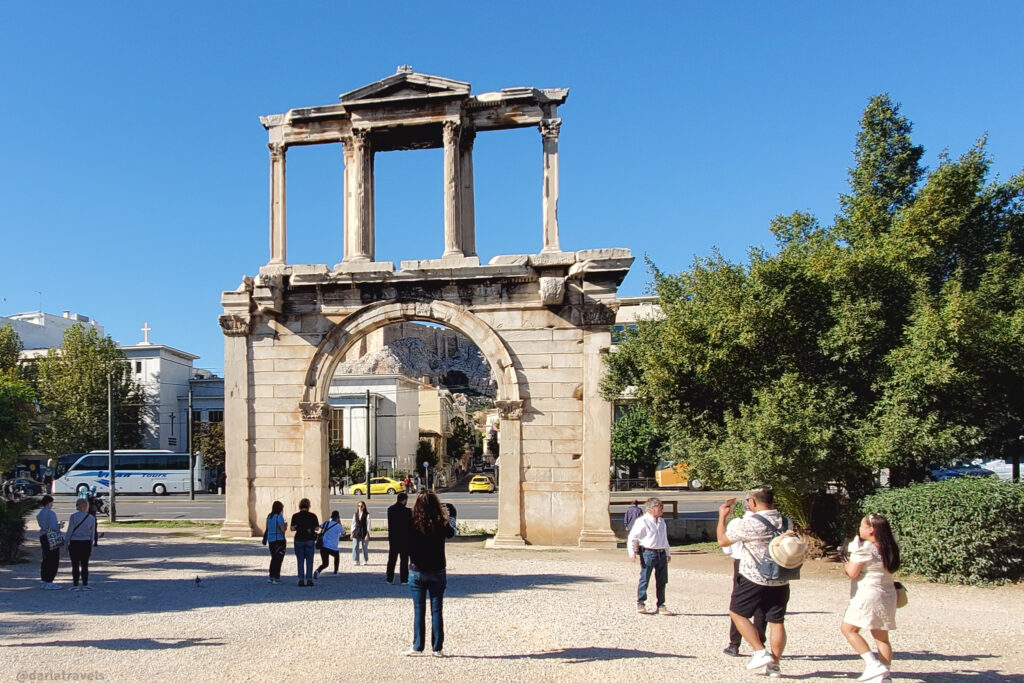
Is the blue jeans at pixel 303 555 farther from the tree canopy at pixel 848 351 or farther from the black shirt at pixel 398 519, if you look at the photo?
the tree canopy at pixel 848 351

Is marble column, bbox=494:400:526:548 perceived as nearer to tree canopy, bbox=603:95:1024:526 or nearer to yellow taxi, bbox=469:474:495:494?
tree canopy, bbox=603:95:1024:526

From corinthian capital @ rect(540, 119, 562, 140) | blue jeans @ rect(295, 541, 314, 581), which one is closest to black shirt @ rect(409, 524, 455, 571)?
blue jeans @ rect(295, 541, 314, 581)

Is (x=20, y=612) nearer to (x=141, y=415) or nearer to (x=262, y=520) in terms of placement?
(x=262, y=520)

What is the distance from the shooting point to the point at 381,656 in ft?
26.2

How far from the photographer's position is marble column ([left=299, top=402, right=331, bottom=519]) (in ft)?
60.2

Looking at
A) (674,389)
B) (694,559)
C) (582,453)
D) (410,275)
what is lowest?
(694,559)

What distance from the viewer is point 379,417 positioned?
1983 inches

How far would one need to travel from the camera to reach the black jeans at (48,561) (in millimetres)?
11961

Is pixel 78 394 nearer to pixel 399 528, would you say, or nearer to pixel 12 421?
pixel 12 421

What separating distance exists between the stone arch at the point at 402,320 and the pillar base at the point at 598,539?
3117 mm

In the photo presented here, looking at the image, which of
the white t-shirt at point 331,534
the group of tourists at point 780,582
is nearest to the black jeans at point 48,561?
the white t-shirt at point 331,534

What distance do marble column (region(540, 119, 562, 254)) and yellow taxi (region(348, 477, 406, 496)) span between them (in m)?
27.8

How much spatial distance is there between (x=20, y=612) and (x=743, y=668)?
8.69 meters

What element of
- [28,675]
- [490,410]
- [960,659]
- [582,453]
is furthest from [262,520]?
[490,410]
